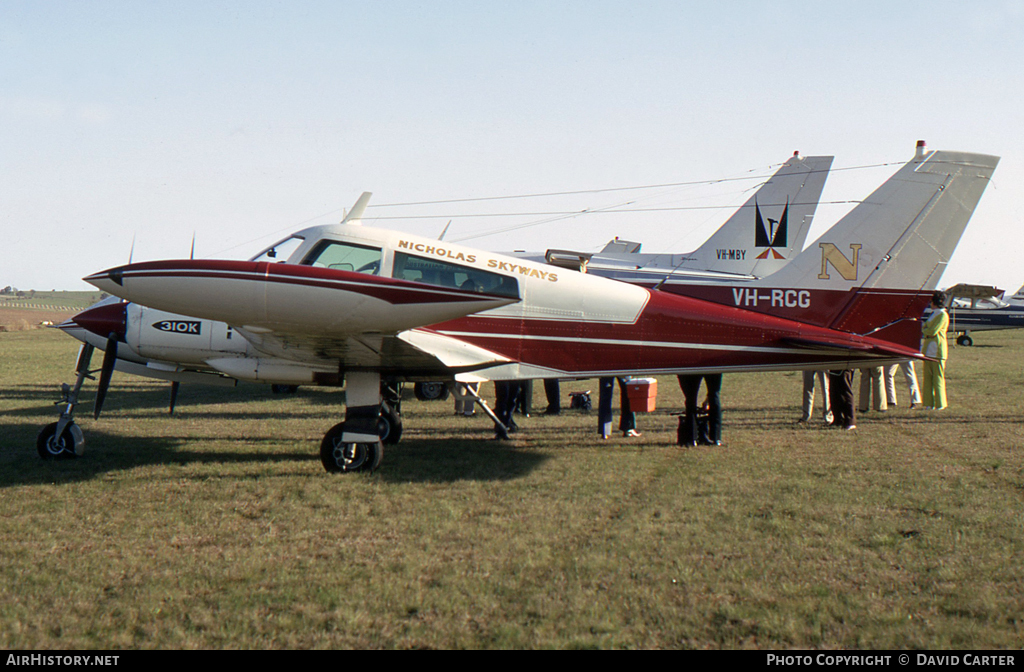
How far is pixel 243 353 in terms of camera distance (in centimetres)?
898

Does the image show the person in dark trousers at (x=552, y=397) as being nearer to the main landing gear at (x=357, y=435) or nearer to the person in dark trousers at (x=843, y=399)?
the person in dark trousers at (x=843, y=399)

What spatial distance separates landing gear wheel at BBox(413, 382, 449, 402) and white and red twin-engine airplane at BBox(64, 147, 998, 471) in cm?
567

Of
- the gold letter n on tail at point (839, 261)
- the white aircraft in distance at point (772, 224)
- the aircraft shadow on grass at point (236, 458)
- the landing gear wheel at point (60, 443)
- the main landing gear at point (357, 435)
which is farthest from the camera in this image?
the white aircraft in distance at point (772, 224)

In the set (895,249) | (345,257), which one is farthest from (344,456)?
(895,249)

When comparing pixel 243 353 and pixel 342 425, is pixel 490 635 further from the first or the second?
pixel 243 353

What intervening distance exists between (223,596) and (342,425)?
11.4 feet

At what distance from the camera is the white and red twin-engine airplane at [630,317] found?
7.79 m

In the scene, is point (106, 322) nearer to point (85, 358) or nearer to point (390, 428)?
point (85, 358)

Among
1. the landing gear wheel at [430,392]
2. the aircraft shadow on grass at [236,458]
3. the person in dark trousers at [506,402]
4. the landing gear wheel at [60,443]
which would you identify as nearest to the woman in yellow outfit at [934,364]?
the person in dark trousers at [506,402]

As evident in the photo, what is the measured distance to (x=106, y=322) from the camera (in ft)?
30.7

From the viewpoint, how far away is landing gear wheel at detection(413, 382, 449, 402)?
47.3 ft

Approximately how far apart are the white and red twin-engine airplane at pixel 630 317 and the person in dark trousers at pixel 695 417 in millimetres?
1077

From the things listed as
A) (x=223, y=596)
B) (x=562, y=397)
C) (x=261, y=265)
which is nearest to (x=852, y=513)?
(x=223, y=596)

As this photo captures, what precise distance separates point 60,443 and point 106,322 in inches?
74.8
